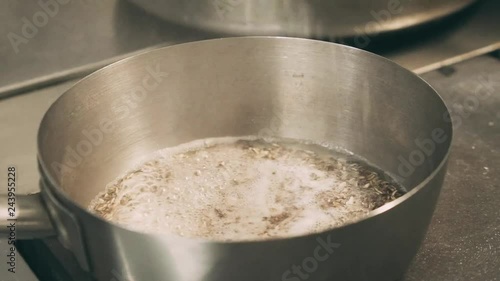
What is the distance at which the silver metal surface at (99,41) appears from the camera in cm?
79

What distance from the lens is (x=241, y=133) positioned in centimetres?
70

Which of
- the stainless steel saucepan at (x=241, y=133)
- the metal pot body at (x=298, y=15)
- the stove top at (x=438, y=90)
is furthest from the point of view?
the metal pot body at (x=298, y=15)

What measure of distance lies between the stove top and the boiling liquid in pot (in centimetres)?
Result: 6

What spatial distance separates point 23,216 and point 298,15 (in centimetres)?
42

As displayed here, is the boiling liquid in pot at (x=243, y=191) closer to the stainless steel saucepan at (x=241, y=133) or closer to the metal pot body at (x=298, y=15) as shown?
the stainless steel saucepan at (x=241, y=133)

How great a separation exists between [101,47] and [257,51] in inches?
10.9

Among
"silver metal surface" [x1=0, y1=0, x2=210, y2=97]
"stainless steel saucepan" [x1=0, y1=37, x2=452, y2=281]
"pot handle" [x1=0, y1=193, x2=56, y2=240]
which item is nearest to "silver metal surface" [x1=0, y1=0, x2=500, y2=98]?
"silver metal surface" [x1=0, y1=0, x2=210, y2=97]

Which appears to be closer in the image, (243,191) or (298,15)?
(243,191)

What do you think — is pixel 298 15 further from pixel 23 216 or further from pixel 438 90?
pixel 23 216

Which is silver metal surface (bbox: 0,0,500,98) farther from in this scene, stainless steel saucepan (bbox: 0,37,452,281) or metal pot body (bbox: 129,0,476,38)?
stainless steel saucepan (bbox: 0,37,452,281)

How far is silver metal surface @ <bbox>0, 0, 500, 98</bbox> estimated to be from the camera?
2.58ft

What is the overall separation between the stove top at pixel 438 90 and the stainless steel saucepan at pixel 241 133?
0.21 ft

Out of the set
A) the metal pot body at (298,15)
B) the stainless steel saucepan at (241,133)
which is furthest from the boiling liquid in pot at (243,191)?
the metal pot body at (298,15)

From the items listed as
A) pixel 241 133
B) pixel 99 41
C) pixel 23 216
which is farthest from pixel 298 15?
pixel 23 216
